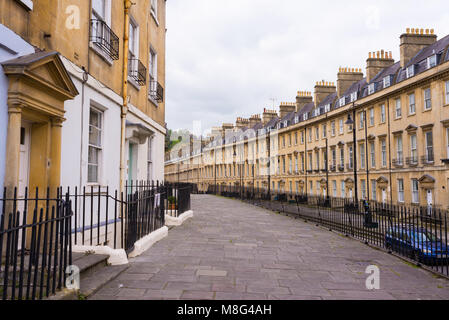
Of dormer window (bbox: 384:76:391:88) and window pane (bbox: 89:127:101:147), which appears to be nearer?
window pane (bbox: 89:127:101:147)

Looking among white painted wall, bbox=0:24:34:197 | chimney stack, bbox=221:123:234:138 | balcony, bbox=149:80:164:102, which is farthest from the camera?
chimney stack, bbox=221:123:234:138

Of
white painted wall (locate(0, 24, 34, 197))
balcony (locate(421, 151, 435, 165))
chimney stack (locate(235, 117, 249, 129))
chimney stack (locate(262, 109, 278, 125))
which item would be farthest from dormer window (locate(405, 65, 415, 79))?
chimney stack (locate(235, 117, 249, 129))

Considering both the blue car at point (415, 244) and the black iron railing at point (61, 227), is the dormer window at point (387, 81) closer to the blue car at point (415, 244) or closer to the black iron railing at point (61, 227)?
the blue car at point (415, 244)

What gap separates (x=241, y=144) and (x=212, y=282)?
5571 cm

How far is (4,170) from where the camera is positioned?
4.73 meters

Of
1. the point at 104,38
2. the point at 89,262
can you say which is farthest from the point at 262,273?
the point at 104,38

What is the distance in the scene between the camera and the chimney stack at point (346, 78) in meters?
42.4

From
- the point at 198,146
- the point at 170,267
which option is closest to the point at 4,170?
the point at 170,267

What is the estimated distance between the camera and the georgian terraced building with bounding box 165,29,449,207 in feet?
84.9

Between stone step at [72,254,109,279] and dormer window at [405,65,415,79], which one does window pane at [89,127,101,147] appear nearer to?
stone step at [72,254,109,279]

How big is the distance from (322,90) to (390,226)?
133ft

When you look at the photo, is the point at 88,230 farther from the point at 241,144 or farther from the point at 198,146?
the point at 198,146

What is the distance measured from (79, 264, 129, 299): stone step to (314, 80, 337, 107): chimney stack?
147 feet

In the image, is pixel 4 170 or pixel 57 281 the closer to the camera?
pixel 57 281
